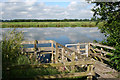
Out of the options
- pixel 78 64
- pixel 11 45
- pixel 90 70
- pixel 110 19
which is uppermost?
pixel 110 19

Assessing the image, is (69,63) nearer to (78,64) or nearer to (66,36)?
(78,64)

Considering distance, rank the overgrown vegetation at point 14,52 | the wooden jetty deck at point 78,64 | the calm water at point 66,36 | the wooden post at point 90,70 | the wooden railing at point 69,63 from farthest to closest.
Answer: the calm water at point 66,36
the overgrown vegetation at point 14,52
the wooden post at point 90,70
the wooden jetty deck at point 78,64
the wooden railing at point 69,63

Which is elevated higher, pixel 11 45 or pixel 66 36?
pixel 11 45

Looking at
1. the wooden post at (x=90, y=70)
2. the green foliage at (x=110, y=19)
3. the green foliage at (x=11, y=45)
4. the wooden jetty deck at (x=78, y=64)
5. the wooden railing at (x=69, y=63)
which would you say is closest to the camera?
the wooden railing at (x=69, y=63)

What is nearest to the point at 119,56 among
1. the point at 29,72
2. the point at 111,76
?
the point at 111,76

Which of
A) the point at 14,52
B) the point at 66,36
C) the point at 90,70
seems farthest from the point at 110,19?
the point at 66,36

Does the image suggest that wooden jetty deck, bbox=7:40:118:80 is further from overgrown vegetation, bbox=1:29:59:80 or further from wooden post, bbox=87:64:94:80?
overgrown vegetation, bbox=1:29:59:80

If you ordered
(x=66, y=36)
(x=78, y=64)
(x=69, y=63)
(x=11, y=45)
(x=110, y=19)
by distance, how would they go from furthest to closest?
1. (x=66, y=36)
2. (x=110, y=19)
3. (x=11, y=45)
4. (x=78, y=64)
5. (x=69, y=63)

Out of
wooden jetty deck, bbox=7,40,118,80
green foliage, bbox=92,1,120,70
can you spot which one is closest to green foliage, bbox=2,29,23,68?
wooden jetty deck, bbox=7,40,118,80

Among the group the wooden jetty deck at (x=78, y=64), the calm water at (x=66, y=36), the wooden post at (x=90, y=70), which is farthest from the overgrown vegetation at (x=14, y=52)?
the calm water at (x=66, y=36)

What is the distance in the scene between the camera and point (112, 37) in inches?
312

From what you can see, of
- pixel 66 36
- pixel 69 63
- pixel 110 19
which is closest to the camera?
pixel 69 63

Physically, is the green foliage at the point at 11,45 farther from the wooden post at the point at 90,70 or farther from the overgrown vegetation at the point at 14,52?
the wooden post at the point at 90,70

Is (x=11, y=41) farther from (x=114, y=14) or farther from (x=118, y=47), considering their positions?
(x=114, y=14)
